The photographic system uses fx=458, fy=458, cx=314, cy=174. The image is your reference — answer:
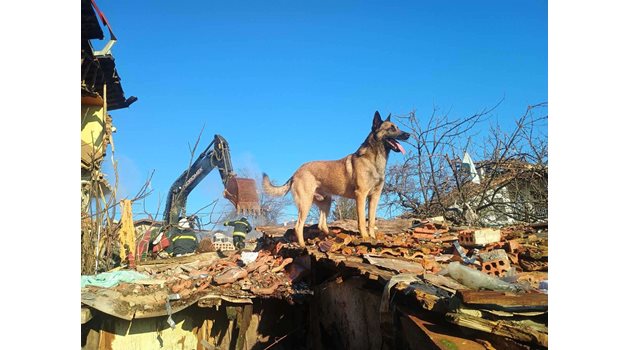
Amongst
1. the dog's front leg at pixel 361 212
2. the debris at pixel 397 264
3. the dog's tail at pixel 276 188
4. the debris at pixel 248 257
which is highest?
the dog's tail at pixel 276 188

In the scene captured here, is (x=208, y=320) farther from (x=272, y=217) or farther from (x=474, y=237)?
(x=272, y=217)

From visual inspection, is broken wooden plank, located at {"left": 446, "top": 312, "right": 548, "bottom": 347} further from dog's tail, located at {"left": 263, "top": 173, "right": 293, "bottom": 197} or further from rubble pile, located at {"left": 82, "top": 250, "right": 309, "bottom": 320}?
dog's tail, located at {"left": 263, "top": 173, "right": 293, "bottom": 197}

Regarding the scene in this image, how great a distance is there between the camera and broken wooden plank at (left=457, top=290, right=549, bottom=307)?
2.37 metres

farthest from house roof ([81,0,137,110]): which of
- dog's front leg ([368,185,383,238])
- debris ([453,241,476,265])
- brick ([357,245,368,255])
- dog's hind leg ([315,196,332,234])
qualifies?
debris ([453,241,476,265])

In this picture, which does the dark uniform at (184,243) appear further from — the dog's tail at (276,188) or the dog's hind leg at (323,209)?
the dog's hind leg at (323,209)

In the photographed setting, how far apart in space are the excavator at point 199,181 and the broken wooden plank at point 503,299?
7486mm

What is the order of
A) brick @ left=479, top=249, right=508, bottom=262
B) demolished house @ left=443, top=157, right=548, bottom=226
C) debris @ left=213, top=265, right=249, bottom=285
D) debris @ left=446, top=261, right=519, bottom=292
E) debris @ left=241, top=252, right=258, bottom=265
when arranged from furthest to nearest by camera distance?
demolished house @ left=443, top=157, right=548, bottom=226 → debris @ left=241, top=252, right=258, bottom=265 → debris @ left=213, top=265, right=249, bottom=285 → brick @ left=479, top=249, right=508, bottom=262 → debris @ left=446, top=261, right=519, bottom=292

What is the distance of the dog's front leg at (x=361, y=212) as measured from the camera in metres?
6.47

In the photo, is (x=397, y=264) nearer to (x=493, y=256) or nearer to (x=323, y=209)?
(x=493, y=256)

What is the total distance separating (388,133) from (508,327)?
472 cm

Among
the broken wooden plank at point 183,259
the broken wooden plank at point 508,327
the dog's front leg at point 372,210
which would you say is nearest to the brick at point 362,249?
the dog's front leg at point 372,210

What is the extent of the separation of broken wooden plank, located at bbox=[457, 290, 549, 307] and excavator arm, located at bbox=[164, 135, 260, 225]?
805cm

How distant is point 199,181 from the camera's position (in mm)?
12109
